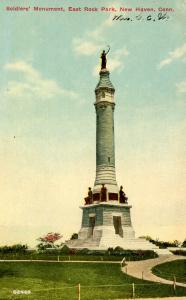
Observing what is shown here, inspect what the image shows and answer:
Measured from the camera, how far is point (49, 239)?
5519 cm

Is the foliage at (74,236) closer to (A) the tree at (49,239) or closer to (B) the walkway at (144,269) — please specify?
(A) the tree at (49,239)

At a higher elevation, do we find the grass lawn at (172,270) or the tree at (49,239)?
the tree at (49,239)

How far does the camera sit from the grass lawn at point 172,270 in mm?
30666

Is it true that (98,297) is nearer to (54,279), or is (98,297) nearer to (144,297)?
(144,297)

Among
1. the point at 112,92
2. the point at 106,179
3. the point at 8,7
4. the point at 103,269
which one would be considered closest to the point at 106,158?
the point at 106,179

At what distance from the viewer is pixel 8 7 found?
78.1 ft

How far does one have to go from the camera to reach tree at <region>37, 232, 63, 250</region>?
55.1m

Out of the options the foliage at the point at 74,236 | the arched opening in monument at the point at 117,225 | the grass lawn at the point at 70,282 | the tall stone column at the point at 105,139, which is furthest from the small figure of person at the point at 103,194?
the grass lawn at the point at 70,282

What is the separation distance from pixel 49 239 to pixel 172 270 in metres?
24.2

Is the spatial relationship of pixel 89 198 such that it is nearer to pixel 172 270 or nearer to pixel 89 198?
pixel 89 198

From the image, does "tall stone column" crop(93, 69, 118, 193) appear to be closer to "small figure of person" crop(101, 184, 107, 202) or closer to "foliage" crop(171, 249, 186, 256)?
"small figure of person" crop(101, 184, 107, 202)

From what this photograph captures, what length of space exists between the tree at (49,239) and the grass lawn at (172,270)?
66.8ft

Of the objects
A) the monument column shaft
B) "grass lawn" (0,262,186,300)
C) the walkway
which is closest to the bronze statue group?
the monument column shaft

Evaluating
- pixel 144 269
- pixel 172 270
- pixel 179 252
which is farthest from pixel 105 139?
pixel 172 270
